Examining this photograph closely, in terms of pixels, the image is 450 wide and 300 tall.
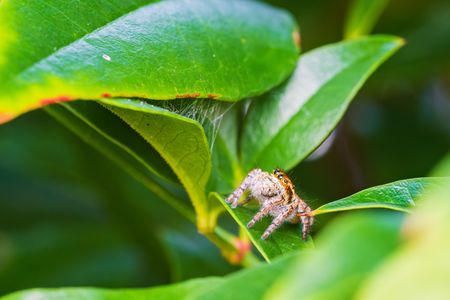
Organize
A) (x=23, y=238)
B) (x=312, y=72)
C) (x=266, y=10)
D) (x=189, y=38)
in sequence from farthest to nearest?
(x=23, y=238)
(x=266, y=10)
(x=312, y=72)
(x=189, y=38)

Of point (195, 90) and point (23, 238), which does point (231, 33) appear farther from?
point (23, 238)

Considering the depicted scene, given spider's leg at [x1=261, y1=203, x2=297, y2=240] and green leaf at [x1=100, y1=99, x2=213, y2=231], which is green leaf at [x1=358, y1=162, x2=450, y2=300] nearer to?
green leaf at [x1=100, y1=99, x2=213, y2=231]

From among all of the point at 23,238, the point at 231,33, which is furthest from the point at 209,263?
the point at 23,238

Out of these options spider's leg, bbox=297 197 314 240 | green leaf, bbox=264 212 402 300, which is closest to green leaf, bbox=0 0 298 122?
spider's leg, bbox=297 197 314 240

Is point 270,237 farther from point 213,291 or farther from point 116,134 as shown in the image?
point 213,291

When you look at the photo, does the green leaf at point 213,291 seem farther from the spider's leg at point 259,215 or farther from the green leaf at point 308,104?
the green leaf at point 308,104

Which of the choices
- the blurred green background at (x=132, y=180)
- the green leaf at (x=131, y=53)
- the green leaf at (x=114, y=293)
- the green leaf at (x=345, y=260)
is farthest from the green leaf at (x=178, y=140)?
the blurred green background at (x=132, y=180)

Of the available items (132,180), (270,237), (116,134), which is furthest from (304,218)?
(132,180)
